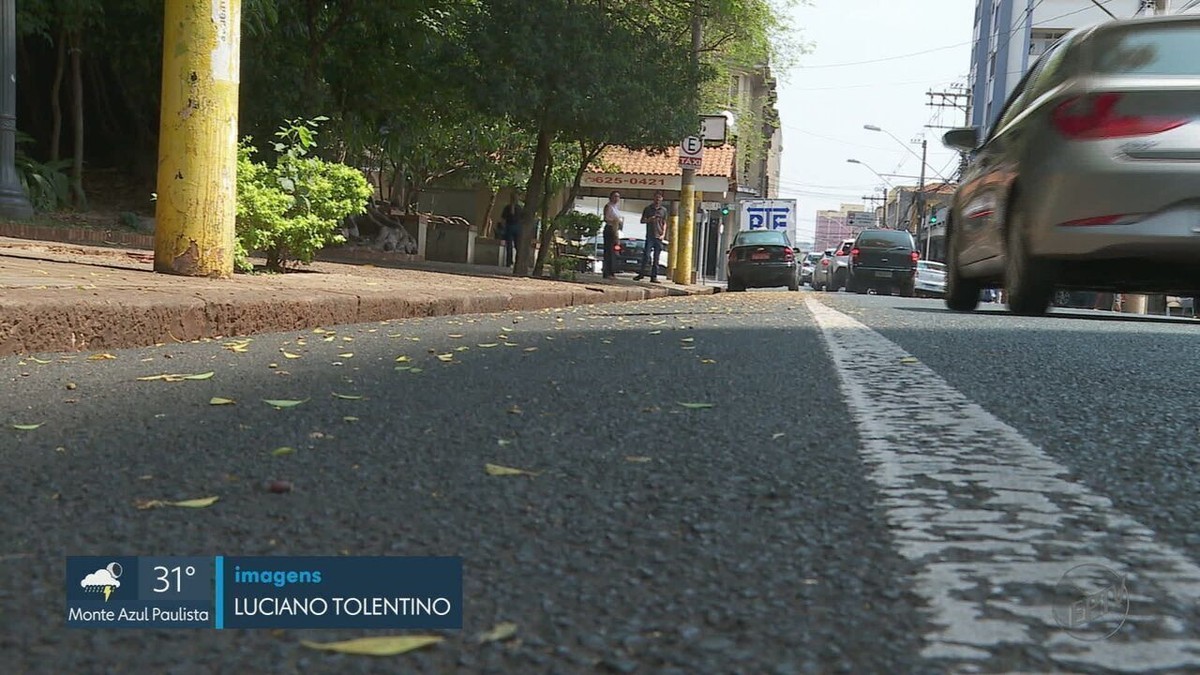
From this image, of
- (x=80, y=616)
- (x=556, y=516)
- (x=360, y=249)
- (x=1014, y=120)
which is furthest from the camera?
(x=360, y=249)

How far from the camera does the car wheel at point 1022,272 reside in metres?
7.29

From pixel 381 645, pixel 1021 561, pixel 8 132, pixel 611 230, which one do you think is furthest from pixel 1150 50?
pixel 611 230

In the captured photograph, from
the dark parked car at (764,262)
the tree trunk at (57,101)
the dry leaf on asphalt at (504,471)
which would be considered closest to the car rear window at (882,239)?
the dark parked car at (764,262)

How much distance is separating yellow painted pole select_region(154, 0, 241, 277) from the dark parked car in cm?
2025

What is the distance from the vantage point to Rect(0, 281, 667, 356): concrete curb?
4.87 m

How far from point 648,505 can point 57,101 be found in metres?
18.0

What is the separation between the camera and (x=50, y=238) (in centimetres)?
1209

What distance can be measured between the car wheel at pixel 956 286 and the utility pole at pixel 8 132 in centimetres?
1012

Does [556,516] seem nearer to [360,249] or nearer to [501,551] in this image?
[501,551]

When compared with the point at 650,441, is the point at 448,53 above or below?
above

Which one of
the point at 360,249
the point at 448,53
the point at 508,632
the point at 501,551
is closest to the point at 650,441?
the point at 501,551

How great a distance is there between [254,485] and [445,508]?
1.42ft
